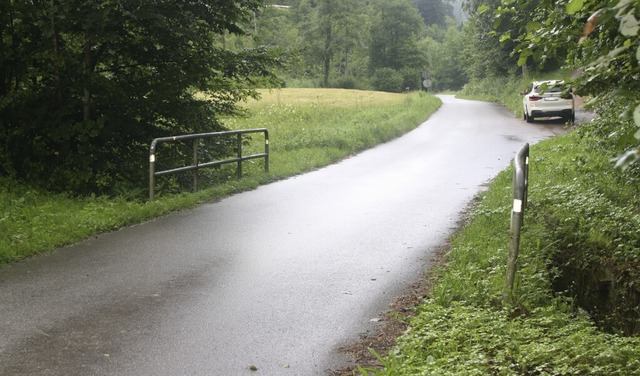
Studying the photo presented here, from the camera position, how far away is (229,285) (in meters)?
7.12

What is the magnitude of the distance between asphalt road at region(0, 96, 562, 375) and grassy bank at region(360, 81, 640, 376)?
0.60 m

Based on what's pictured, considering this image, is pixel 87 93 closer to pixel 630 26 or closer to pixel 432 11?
pixel 630 26

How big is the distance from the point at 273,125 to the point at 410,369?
24718 millimetres

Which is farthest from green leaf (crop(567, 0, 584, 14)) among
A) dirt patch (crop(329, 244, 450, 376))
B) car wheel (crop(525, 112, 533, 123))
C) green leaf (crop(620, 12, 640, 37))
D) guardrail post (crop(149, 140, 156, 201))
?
car wheel (crop(525, 112, 533, 123))

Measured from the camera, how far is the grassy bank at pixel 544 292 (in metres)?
4.77

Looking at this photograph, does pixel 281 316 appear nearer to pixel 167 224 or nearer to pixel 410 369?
pixel 410 369

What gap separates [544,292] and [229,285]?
3089 mm

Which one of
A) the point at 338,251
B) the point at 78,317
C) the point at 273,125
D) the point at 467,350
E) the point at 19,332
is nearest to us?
the point at 467,350

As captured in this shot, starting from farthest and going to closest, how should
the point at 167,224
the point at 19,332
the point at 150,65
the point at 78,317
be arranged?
the point at 150,65 → the point at 167,224 → the point at 78,317 → the point at 19,332

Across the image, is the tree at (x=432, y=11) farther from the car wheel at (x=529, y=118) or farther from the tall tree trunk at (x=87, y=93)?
the tall tree trunk at (x=87, y=93)

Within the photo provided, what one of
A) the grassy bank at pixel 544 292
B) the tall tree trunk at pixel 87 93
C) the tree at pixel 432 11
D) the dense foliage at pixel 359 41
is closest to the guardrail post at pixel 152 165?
the tall tree trunk at pixel 87 93

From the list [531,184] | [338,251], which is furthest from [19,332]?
[531,184]

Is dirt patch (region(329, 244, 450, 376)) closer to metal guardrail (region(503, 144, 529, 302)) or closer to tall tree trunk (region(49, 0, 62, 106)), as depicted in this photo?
metal guardrail (region(503, 144, 529, 302))

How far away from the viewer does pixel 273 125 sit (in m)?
29.0
